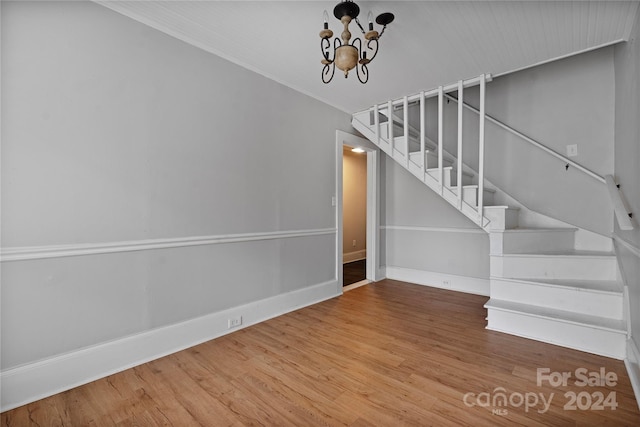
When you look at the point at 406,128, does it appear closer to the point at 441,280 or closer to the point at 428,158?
the point at 428,158

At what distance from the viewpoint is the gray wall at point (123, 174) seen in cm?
159

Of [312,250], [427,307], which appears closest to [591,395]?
[427,307]

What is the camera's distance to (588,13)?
194 centimetres

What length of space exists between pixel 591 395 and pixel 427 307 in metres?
1.57

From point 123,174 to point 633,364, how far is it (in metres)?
3.59

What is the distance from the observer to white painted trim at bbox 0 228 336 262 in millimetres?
1581

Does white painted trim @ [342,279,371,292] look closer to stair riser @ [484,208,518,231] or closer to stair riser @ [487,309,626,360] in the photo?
stair riser @ [487,309,626,360]

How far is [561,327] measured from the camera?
2.22 metres

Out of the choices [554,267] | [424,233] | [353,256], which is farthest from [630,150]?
[353,256]

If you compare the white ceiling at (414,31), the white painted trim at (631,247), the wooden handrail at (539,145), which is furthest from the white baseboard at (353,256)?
the white painted trim at (631,247)

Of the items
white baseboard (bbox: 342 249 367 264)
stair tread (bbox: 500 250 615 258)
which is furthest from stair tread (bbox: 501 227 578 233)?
white baseboard (bbox: 342 249 367 264)

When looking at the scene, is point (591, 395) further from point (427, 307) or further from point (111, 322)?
point (111, 322)

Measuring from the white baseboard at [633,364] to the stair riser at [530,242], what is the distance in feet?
3.23

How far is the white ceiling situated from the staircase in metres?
0.51
